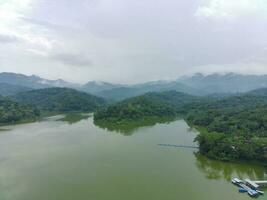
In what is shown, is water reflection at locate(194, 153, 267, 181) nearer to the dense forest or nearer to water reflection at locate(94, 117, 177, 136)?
the dense forest

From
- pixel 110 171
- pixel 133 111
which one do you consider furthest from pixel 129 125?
pixel 110 171

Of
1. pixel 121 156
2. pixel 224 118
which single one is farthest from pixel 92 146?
pixel 224 118

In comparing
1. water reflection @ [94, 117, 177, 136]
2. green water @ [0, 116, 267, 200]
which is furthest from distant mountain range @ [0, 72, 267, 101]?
green water @ [0, 116, 267, 200]

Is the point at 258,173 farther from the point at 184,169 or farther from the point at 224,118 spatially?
the point at 224,118

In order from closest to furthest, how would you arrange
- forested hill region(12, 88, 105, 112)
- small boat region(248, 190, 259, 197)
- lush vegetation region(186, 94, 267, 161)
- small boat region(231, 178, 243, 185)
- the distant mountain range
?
small boat region(248, 190, 259, 197), small boat region(231, 178, 243, 185), lush vegetation region(186, 94, 267, 161), forested hill region(12, 88, 105, 112), the distant mountain range

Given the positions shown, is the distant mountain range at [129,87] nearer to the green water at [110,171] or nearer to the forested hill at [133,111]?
the forested hill at [133,111]

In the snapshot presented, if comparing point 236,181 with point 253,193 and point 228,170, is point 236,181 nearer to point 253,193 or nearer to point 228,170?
point 253,193
